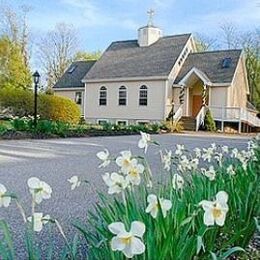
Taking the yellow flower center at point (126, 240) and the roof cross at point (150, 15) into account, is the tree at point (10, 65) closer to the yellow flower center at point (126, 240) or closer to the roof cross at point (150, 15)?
the roof cross at point (150, 15)

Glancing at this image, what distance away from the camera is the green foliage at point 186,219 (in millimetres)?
1949

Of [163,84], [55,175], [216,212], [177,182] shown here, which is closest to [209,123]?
[163,84]

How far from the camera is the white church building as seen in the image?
2656 cm

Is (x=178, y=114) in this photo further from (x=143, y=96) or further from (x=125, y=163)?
(x=125, y=163)

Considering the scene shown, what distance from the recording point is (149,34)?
3056cm

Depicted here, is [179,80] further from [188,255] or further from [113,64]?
[188,255]

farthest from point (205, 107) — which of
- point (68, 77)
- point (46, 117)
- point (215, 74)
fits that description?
point (68, 77)

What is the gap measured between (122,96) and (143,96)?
1.83 meters

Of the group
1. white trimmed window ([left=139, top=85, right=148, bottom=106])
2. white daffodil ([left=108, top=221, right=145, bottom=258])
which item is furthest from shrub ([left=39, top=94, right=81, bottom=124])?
white daffodil ([left=108, top=221, right=145, bottom=258])

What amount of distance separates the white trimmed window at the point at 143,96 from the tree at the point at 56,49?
16547 millimetres

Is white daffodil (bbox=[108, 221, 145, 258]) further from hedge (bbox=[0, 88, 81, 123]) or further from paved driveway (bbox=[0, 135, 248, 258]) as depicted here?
hedge (bbox=[0, 88, 81, 123])

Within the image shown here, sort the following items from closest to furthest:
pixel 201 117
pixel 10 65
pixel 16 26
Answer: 1. pixel 201 117
2. pixel 10 65
3. pixel 16 26

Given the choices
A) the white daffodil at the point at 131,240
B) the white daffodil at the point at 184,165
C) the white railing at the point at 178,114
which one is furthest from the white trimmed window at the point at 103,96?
the white daffodil at the point at 131,240

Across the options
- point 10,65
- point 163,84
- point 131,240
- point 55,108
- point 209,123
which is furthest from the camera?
point 10,65
